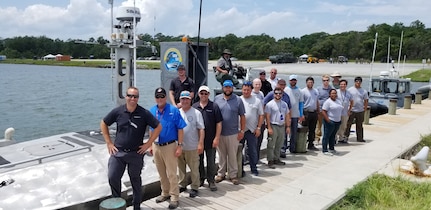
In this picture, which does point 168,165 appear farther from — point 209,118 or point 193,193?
point 209,118

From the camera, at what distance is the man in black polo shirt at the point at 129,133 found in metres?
4.55

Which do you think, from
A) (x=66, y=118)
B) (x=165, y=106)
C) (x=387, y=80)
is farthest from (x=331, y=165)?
(x=66, y=118)

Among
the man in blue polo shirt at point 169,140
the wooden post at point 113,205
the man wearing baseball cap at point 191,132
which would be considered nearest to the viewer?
the wooden post at point 113,205

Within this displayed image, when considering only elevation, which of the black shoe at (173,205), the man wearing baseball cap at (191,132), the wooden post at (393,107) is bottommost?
the black shoe at (173,205)

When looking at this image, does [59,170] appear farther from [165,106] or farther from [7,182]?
[165,106]

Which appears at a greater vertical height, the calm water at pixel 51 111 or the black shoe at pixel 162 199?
the black shoe at pixel 162 199

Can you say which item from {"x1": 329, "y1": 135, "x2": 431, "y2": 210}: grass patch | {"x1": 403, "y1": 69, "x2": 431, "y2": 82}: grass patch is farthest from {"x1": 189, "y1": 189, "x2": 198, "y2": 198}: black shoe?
{"x1": 403, "y1": 69, "x2": 431, "y2": 82}: grass patch

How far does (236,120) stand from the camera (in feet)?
19.6

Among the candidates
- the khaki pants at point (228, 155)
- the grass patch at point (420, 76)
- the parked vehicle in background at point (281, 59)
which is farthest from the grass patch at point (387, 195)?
the parked vehicle in background at point (281, 59)

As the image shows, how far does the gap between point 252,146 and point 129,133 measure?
103 inches

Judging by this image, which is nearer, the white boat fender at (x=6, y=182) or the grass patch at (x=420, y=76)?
the white boat fender at (x=6, y=182)

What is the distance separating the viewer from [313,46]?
326 ft

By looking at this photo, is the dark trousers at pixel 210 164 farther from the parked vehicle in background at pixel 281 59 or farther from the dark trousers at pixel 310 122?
the parked vehicle in background at pixel 281 59

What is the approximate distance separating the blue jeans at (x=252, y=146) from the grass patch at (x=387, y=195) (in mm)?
1735
